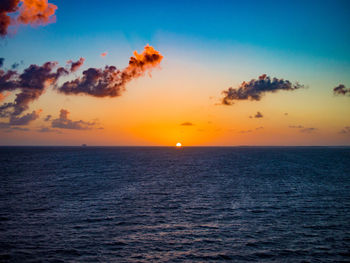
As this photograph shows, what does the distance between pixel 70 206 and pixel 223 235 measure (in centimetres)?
2412

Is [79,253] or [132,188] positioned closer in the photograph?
[79,253]

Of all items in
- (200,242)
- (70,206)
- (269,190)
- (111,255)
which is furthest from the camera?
(269,190)

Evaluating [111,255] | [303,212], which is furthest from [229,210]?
[111,255]

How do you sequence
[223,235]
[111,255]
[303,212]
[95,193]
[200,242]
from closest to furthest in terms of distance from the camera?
1. [111,255]
2. [200,242]
3. [223,235]
4. [303,212]
5. [95,193]

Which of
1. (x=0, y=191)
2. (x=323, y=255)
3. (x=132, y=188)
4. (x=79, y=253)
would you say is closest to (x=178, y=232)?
(x=79, y=253)

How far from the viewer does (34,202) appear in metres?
43.0

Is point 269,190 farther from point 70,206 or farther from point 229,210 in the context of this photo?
point 70,206

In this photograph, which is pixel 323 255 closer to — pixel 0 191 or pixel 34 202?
pixel 34 202

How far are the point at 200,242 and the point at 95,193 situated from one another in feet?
101

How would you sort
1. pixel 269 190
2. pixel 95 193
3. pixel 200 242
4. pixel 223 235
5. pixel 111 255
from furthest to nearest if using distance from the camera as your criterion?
pixel 269 190, pixel 95 193, pixel 223 235, pixel 200 242, pixel 111 255

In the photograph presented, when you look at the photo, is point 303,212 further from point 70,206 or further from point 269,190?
point 70,206

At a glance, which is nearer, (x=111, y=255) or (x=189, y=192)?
(x=111, y=255)

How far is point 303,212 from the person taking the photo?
37.5 m

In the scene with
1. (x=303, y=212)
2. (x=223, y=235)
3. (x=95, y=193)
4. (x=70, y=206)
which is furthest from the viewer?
(x=95, y=193)
